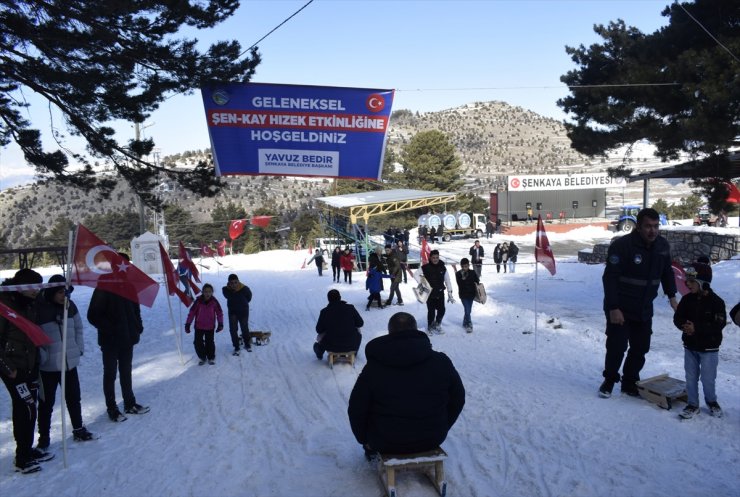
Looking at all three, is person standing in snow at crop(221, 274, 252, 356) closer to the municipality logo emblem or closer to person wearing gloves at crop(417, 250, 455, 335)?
the municipality logo emblem

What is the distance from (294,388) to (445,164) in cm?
5552

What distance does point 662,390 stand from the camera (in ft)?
19.5

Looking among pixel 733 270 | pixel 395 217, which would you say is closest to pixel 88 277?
pixel 733 270

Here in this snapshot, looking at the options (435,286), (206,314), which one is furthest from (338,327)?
(435,286)

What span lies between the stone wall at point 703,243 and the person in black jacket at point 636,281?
13631 mm

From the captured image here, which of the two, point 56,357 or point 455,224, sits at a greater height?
point 455,224

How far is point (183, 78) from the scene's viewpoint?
920cm

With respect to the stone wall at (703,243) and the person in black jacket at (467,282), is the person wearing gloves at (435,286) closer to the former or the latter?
the person in black jacket at (467,282)

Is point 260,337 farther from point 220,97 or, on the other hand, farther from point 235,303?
point 220,97

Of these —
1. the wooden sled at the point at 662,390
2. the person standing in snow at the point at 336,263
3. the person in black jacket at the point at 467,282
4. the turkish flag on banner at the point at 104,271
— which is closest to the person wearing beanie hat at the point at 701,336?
the wooden sled at the point at 662,390

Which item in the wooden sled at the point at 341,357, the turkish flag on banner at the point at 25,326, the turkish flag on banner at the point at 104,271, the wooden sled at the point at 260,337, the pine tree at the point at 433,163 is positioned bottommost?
the wooden sled at the point at 260,337

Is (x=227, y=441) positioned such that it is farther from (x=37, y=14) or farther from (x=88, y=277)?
(x=37, y=14)

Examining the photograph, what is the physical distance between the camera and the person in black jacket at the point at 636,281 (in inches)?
228

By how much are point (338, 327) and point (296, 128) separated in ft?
10.7
